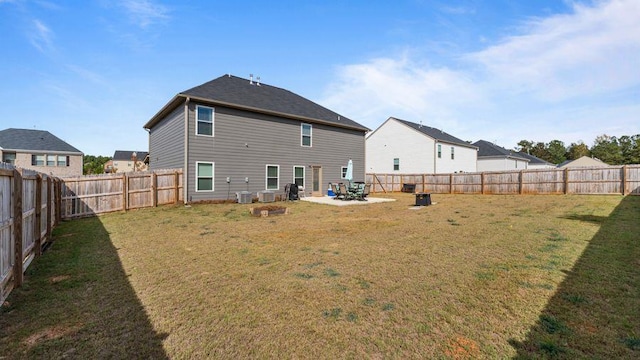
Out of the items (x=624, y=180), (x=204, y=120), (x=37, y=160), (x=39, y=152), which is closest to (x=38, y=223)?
(x=204, y=120)

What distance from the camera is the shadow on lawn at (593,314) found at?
2.47 meters

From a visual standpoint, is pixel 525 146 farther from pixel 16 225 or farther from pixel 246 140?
pixel 16 225

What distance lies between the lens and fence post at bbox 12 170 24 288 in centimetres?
397

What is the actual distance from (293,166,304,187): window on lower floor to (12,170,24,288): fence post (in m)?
14.0

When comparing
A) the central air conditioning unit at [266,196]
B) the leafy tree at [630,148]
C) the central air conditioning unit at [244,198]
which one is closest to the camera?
the central air conditioning unit at [244,198]

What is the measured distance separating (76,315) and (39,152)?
3722 cm

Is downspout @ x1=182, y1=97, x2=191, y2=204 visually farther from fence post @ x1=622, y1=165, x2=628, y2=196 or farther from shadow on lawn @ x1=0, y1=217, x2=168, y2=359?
fence post @ x1=622, y1=165, x2=628, y2=196

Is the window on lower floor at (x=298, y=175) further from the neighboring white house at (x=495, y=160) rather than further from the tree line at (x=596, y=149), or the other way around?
the tree line at (x=596, y=149)

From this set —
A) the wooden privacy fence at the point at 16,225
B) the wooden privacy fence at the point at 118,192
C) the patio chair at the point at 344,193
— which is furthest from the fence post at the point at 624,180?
the wooden privacy fence at the point at 16,225

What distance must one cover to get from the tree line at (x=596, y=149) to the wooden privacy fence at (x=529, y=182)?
5867 cm

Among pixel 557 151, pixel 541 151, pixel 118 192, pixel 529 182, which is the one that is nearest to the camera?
pixel 118 192

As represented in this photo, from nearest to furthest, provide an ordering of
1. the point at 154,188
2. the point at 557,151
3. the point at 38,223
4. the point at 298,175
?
the point at 38,223, the point at 154,188, the point at 298,175, the point at 557,151

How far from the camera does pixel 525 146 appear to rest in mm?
71625

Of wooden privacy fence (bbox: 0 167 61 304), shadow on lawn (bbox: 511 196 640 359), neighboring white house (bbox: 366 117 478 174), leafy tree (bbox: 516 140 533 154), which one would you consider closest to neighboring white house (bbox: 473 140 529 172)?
neighboring white house (bbox: 366 117 478 174)
